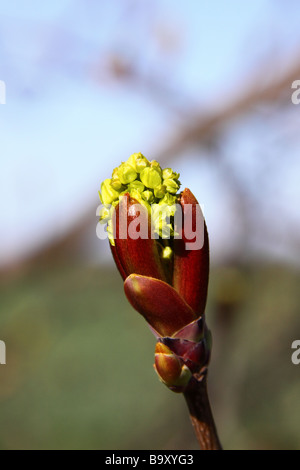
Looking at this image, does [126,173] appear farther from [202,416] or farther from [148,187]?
[202,416]

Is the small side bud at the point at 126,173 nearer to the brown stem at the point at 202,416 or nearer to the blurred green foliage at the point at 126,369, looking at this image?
the brown stem at the point at 202,416

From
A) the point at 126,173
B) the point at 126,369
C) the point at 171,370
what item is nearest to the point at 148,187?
the point at 126,173

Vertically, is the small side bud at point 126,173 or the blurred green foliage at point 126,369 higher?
the small side bud at point 126,173

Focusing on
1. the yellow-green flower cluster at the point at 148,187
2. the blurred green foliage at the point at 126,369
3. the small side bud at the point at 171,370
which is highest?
the yellow-green flower cluster at the point at 148,187

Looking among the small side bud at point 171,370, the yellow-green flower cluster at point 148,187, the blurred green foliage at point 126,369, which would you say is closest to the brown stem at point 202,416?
the small side bud at point 171,370
